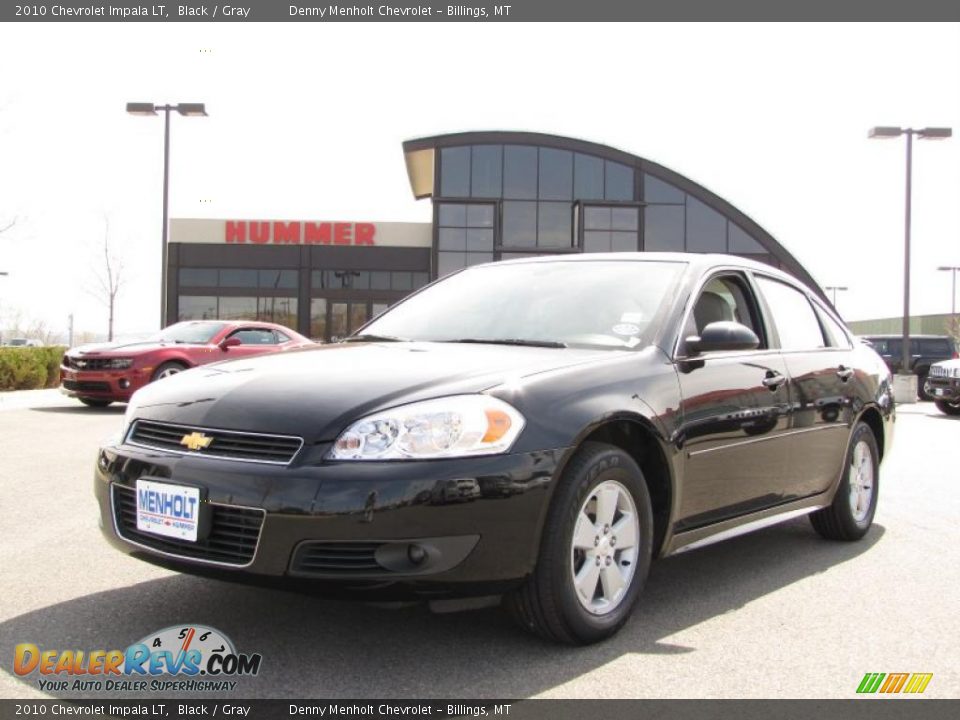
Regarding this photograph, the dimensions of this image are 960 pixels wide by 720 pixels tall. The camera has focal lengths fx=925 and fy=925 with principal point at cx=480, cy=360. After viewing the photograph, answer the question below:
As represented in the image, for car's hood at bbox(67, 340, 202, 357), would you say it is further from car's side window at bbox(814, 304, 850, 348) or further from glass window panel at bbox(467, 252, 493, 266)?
glass window panel at bbox(467, 252, 493, 266)

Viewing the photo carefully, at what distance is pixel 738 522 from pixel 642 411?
1.05 m

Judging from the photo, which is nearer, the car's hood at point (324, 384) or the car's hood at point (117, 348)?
the car's hood at point (324, 384)

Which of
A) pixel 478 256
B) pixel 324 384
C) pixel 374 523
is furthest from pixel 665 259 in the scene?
pixel 478 256

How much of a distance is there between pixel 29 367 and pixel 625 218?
26.3 m

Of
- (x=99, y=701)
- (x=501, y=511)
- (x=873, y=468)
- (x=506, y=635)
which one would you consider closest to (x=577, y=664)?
(x=506, y=635)

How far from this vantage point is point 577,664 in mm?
3238

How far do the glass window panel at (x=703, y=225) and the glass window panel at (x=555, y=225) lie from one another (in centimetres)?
519

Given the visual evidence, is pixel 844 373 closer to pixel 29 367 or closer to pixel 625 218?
pixel 29 367

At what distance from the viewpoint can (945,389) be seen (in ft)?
54.7

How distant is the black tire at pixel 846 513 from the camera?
5.33m

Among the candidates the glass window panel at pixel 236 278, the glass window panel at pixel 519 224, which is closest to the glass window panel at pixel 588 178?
the glass window panel at pixel 519 224

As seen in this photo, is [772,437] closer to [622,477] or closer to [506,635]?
[622,477]

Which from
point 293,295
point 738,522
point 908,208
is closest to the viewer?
point 738,522

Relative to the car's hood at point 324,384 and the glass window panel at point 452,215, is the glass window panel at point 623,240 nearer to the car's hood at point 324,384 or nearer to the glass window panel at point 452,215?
the glass window panel at point 452,215
